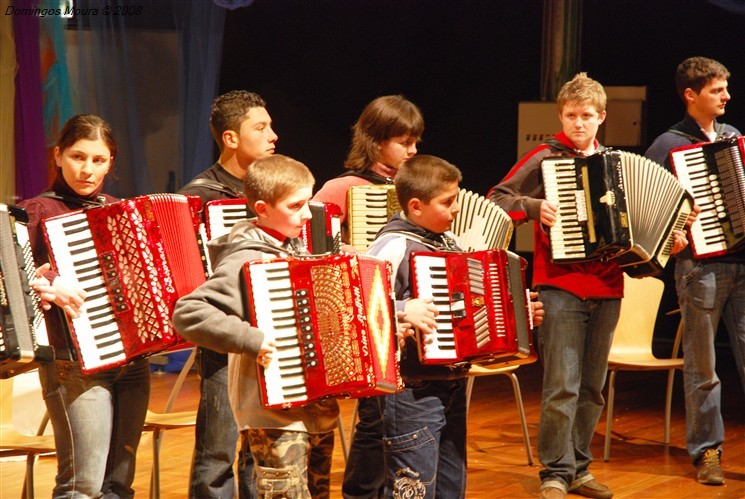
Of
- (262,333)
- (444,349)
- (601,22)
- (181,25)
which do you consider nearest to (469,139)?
(601,22)

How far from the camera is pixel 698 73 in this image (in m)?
4.50

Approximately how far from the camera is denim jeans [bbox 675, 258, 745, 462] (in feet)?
14.8

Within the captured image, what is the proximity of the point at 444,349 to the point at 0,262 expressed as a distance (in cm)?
129

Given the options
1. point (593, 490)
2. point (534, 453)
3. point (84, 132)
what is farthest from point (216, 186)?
point (534, 453)

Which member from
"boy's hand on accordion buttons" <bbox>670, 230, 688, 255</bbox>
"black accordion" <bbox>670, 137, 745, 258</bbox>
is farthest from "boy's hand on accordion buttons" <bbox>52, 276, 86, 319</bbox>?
"black accordion" <bbox>670, 137, 745, 258</bbox>

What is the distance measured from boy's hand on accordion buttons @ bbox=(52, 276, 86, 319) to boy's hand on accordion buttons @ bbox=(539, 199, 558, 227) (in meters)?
1.76

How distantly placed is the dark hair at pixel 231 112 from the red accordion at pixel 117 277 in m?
0.58

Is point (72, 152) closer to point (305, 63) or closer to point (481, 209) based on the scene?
point (481, 209)

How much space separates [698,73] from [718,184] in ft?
1.75

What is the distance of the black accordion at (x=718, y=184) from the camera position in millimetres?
4270

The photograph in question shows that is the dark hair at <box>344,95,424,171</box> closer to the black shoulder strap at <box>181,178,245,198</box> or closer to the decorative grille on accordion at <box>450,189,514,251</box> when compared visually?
the decorative grille on accordion at <box>450,189,514,251</box>

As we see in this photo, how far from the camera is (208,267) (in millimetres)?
3172

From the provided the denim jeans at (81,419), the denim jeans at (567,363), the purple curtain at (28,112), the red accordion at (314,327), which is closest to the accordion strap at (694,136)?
the denim jeans at (567,363)

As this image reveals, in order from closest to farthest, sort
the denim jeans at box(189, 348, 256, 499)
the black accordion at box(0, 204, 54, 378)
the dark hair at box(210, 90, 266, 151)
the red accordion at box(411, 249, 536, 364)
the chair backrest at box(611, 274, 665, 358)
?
1. the black accordion at box(0, 204, 54, 378)
2. the red accordion at box(411, 249, 536, 364)
3. the denim jeans at box(189, 348, 256, 499)
4. the dark hair at box(210, 90, 266, 151)
5. the chair backrest at box(611, 274, 665, 358)
